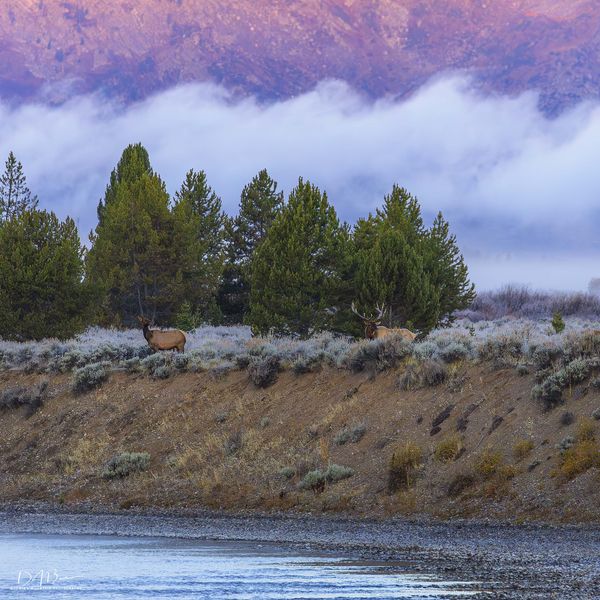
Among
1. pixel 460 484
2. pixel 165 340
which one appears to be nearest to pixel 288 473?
pixel 460 484

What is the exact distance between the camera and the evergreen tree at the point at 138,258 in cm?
6256

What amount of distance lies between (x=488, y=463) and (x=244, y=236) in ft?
158

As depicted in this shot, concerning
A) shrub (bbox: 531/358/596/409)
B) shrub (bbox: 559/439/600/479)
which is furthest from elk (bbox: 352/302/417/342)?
shrub (bbox: 559/439/600/479)

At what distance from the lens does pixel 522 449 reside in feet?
80.4

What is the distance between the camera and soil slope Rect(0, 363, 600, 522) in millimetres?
24094

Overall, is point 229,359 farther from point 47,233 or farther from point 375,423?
point 47,233

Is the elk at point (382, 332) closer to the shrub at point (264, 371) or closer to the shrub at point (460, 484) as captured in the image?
the shrub at point (264, 371)

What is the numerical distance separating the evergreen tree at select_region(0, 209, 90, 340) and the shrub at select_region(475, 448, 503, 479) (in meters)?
29.4

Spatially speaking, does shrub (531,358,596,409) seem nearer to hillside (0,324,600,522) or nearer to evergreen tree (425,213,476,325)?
hillside (0,324,600,522)

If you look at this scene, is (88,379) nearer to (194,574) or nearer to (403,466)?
(403,466)

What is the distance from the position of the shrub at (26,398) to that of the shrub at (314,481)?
48.2 ft

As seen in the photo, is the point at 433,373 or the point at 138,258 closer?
the point at 433,373

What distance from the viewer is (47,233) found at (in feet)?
173

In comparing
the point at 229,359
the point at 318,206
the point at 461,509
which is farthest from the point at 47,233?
the point at 461,509
